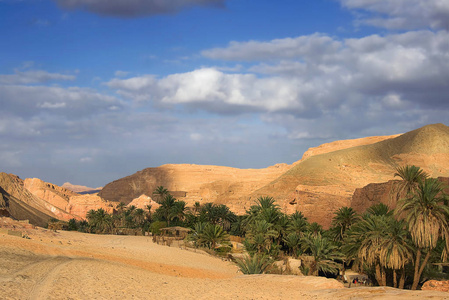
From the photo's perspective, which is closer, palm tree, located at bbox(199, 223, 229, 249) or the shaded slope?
palm tree, located at bbox(199, 223, 229, 249)

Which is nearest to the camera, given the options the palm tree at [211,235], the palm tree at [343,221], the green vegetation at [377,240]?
the green vegetation at [377,240]

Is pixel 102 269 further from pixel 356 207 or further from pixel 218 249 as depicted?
pixel 356 207

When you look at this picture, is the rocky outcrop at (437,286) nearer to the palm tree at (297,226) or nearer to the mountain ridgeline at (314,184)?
the palm tree at (297,226)

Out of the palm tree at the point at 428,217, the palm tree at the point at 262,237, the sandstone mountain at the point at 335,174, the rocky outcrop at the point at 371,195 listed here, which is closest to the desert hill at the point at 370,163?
the sandstone mountain at the point at 335,174

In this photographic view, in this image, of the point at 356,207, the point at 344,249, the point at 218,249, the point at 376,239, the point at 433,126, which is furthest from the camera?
the point at 433,126

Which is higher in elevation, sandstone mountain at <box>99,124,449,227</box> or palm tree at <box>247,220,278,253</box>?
sandstone mountain at <box>99,124,449,227</box>

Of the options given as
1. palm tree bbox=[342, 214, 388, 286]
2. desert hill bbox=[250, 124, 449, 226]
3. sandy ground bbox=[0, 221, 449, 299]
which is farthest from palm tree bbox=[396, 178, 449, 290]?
desert hill bbox=[250, 124, 449, 226]

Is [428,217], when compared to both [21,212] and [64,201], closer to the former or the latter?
[21,212]

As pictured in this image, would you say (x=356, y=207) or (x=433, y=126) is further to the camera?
(x=433, y=126)

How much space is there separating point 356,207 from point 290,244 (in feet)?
66.8

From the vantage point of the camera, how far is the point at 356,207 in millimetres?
55344

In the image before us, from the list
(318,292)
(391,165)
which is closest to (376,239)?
(318,292)

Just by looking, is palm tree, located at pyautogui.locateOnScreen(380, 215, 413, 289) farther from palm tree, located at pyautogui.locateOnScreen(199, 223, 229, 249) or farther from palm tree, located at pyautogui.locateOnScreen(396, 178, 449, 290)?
palm tree, located at pyautogui.locateOnScreen(199, 223, 229, 249)

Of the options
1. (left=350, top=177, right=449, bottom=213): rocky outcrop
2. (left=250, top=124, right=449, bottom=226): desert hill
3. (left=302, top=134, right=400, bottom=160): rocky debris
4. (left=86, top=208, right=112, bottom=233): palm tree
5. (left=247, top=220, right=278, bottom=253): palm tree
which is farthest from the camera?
(left=302, top=134, right=400, bottom=160): rocky debris
